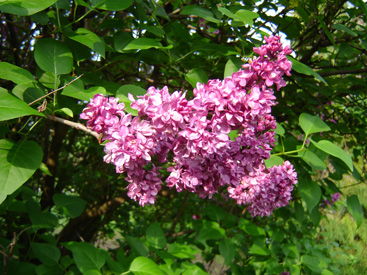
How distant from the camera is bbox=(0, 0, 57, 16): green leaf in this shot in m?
0.81

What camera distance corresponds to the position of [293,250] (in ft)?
7.38

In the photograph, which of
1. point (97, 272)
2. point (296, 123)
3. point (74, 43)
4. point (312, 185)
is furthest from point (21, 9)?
point (296, 123)

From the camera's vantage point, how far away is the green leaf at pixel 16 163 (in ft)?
2.73

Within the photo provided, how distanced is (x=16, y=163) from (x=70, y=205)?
2.83 ft

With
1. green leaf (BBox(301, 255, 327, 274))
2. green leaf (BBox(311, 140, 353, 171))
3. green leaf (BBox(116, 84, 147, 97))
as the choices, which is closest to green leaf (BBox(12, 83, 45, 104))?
green leaf (BBox(116, 84, 147, 97))

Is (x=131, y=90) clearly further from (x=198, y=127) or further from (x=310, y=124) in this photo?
(x=310, y=124)

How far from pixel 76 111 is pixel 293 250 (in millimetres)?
1742

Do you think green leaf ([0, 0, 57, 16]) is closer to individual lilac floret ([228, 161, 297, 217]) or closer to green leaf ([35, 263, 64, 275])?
individual lilac floret ([228, 161, 297, 217])

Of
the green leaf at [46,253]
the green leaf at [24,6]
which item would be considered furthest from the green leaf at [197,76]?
the green leaf at [46,253]

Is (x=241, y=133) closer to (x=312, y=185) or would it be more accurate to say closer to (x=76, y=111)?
(x=76, y=111)

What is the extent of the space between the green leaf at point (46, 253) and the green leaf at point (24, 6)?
1.14 metres

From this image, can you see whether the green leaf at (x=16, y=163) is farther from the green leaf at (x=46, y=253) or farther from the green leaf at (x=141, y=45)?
the green leaf at (x=46, y=253)

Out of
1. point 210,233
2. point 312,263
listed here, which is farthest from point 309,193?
point 312,263

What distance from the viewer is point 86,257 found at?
1428 mm
